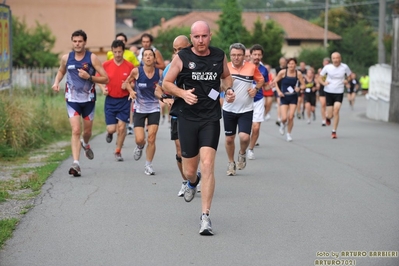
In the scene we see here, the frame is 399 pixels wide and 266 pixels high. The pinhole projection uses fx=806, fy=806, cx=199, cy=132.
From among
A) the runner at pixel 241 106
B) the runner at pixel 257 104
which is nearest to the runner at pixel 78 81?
the runner at pixel 241 106

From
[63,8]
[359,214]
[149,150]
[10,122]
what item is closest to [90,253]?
[359,214]

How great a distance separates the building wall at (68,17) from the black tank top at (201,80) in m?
47.9

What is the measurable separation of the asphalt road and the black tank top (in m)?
1.15

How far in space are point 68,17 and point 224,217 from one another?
4928cm

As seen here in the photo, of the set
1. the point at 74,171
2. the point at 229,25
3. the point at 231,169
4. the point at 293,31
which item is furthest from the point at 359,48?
the point at 74,171

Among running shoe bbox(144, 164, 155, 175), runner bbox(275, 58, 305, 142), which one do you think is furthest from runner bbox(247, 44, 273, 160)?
runner bbox(275, 58, 305, 142)

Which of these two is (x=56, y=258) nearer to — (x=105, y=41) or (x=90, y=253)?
(x=90, y=253)

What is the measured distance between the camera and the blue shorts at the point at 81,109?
39.9 ft

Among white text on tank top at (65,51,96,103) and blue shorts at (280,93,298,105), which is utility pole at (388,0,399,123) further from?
white text on tank top at (65,51,96,103)

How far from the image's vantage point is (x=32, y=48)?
45.4 m

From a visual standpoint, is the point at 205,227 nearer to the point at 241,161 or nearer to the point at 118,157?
the point at 241,161

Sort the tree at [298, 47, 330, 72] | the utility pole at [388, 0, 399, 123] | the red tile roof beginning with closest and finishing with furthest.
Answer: the utility pole at [388, 0, 399, 123]
the tree at [298, 47, 330, 72]
the red tile roof

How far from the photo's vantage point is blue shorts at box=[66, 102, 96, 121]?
12.2 m

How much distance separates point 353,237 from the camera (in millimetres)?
7559
